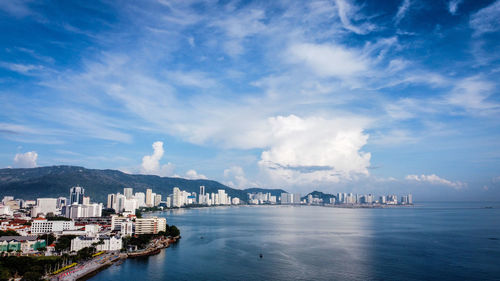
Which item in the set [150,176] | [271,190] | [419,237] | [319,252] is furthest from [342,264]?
[271,190]

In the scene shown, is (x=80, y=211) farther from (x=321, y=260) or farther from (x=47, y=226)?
(x=321, y=260)

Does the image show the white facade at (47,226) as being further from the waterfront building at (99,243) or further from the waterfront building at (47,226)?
the waterfront building at (99,243)

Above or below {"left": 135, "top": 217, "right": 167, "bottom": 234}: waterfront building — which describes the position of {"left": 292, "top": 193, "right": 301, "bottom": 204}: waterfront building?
below

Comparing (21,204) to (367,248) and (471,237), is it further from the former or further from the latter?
(471,237)

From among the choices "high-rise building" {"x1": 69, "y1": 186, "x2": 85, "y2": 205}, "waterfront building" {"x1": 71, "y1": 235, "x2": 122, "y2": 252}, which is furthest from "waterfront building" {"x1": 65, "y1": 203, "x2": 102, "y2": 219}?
"waterfront building" {"x1": 71, "y1": 235, "x2": 122, "y2": 252}

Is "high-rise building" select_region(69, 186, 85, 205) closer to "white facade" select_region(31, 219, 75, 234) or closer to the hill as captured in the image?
"white facade" select_region(31, 219, 75, 234)
